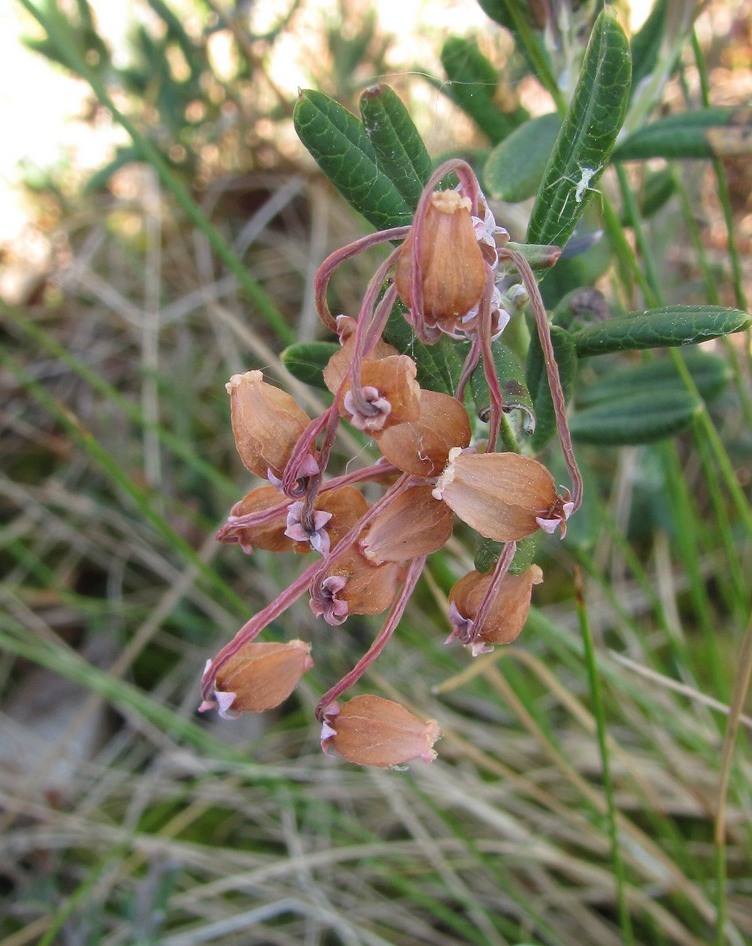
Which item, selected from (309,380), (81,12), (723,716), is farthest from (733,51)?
(309,380)

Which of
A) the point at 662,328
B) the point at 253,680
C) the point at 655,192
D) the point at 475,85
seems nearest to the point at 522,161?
the point at 475,85

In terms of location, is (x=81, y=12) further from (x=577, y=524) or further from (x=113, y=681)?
(x=577, y=524)

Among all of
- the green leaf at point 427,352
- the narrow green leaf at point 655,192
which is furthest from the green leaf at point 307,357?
the narrow green leaf at point 655,192

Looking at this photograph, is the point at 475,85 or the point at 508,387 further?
the point at 475,85

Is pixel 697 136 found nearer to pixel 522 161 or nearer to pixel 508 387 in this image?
pixel 522 161

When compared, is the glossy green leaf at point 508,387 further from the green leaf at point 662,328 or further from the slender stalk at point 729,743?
the slender stalk at point 729,743
